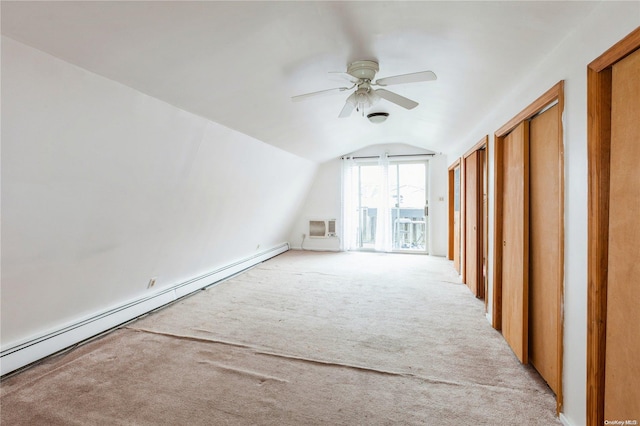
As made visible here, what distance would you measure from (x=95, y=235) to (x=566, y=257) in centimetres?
323

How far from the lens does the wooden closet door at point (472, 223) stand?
3.75m

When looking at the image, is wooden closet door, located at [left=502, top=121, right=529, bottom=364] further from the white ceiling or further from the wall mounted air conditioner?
the wall mounted air conditioner

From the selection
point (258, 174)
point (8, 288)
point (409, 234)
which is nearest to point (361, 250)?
point (409, 234)

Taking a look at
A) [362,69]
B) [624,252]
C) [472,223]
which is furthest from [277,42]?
[472,223]

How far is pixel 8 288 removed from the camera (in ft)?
6.47

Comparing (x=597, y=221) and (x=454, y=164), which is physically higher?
Result: (x=454, y=164)

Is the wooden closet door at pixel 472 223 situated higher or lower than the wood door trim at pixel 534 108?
lower

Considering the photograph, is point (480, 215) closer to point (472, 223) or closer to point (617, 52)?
point (472, 223)

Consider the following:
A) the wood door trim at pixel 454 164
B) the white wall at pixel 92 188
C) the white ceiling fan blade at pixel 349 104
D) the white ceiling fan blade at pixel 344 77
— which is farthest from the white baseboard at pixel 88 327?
the wood door trim at pixel 454 164

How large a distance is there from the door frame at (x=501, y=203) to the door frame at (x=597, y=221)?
0.26 metres

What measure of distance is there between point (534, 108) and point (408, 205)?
4.79 metres

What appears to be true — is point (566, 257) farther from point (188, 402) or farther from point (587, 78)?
point (188, 402)

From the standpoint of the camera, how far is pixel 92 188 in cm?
211

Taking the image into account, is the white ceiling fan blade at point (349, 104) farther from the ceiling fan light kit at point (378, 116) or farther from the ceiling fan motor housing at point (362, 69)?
the ceiling fan light kit at point (378, 116)
